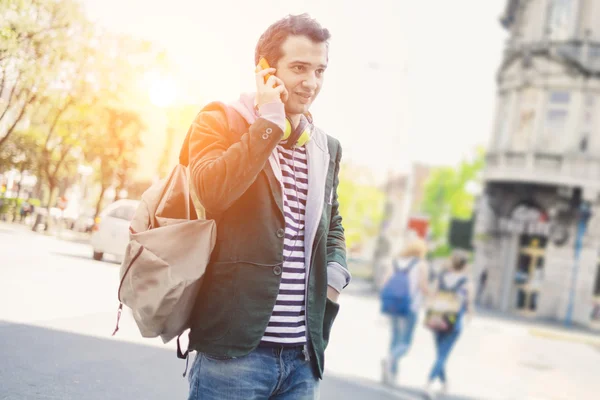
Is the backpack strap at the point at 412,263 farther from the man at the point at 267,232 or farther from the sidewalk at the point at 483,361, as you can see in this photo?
the man at the point at 267,232

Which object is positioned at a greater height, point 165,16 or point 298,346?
point 165,16

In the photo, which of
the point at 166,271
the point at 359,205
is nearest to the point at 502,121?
the point at 166,271

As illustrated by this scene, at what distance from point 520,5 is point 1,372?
32.6 m

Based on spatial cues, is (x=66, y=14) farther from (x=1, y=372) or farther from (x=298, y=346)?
(x=298, y=346)

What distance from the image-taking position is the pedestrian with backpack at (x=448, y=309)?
354 inches

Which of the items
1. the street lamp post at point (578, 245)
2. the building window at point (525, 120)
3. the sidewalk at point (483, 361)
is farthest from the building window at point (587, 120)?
the sidewalk at point (483, 361)

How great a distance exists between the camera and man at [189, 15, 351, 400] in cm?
238

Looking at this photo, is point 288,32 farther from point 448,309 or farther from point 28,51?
point 448,309

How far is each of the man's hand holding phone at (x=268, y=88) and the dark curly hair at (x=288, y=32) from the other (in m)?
0.08

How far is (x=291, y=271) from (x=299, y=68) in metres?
0.68

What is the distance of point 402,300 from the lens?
8.99 metres

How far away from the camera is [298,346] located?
2568mm

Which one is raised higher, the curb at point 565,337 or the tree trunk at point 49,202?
the tree trunk at point 49,202

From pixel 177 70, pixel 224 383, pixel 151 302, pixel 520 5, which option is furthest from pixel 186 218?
pixel 520 5
